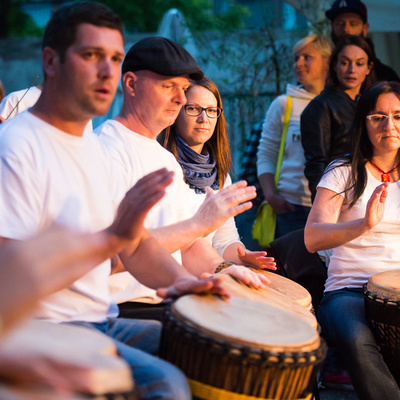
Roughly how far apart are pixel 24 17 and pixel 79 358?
3130 centimetres

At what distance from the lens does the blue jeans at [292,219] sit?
4773mm

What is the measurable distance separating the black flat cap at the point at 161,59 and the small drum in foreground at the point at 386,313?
52.8 inches

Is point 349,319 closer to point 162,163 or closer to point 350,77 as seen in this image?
point 162,163

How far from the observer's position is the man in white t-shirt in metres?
2.07

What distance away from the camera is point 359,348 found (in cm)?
318

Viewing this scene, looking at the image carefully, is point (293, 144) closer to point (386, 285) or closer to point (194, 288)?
point (386, 285)

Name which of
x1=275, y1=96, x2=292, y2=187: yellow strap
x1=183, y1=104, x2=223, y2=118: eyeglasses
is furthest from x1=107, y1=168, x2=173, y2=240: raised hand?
x1=275, y1=96, x2=292, y2=187: yellow strap

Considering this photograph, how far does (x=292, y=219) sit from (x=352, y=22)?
1.63m

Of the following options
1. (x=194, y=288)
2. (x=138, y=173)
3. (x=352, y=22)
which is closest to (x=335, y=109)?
(x=352, y=22)

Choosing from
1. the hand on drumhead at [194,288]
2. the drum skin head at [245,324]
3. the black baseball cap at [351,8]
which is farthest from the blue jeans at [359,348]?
the black baseball cap at [351,8]

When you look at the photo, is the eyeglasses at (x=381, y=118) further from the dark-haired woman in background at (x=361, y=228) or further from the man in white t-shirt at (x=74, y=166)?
the man in white t-shirt at (x=74, y=166)

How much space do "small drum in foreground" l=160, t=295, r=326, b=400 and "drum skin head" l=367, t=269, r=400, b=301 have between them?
94cm

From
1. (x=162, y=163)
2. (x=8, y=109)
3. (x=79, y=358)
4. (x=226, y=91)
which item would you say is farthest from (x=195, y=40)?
(x=79, y=358)

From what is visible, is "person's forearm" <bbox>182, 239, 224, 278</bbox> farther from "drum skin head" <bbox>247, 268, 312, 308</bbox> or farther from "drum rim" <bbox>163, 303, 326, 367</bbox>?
"drum rim" <bbox>163, 303, 326, 367</bbox>
